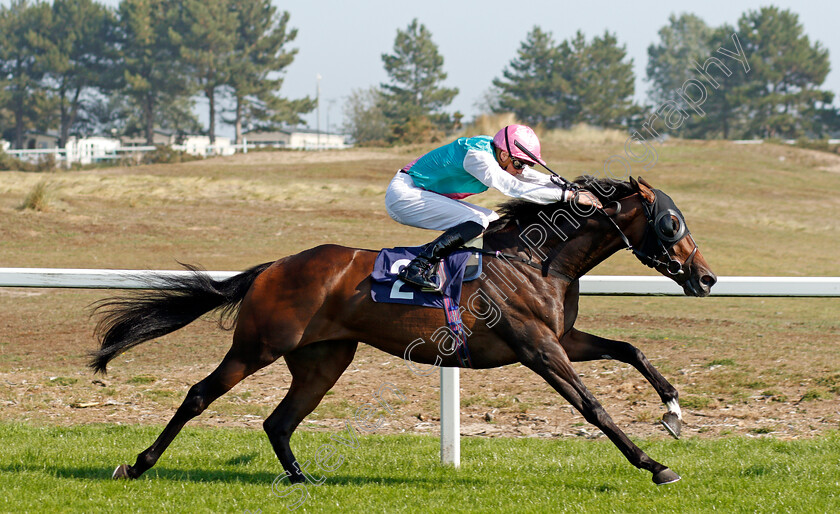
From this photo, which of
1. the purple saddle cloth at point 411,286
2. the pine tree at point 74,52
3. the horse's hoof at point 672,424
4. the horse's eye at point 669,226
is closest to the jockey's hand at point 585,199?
the horse's eye at point 669,226

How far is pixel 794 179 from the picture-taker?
30578mm

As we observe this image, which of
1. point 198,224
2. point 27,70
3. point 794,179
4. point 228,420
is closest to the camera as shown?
point 228,420

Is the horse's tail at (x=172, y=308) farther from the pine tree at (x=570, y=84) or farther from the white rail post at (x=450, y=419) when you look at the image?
the pine tree at (x=570, y=84)

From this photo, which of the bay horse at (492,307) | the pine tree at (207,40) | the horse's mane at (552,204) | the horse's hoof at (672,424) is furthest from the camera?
the pine tree at (207,40)

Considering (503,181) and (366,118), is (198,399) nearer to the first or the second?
(503,181)

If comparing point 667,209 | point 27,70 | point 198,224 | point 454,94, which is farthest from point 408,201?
point 27,70

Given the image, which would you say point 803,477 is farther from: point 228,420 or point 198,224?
point 198,224

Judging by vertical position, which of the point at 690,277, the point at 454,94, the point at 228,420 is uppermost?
the point at 454,94

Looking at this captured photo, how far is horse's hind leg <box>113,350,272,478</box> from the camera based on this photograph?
4.86 metres

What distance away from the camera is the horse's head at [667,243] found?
4770 mm

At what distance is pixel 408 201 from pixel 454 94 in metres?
63.7

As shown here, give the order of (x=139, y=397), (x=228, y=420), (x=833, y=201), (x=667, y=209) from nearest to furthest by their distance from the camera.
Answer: (x=667, y=209) < (x=228, y=420) < (x=139, y=397) < (x=833, y=201)

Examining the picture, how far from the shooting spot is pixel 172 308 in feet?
17.5

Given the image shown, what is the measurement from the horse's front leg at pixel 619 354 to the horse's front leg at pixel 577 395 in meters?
0.36
